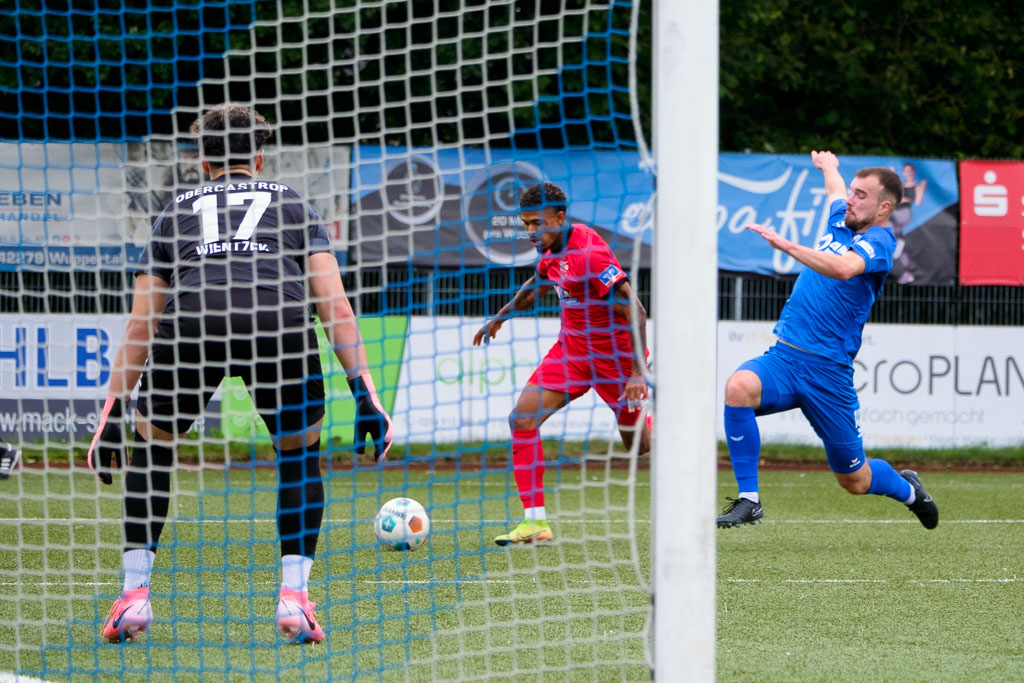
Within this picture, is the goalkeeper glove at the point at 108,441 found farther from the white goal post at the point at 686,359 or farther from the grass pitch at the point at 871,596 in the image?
the grass pitch at the point at 871,596

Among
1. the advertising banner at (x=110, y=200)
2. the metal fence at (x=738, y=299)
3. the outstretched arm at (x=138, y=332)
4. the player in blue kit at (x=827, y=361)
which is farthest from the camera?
the metal fence at (x=738, y=299)

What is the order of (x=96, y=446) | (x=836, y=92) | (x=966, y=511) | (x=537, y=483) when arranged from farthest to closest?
(x=836, y=92) < (x=966, y=511) < (x=537, y=483) < (x=96, y=446)

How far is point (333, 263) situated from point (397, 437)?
7.64 meters

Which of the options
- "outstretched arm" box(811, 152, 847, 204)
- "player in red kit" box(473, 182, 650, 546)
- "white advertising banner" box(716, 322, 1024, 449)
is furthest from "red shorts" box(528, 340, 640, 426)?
"white advertising banner" box(716, 322, 1024, 449)

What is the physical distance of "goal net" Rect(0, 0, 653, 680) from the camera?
4078 millimetres

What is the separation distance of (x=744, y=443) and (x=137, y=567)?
3.02m

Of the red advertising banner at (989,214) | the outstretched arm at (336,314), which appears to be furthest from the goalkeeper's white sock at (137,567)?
the red advertising banner at (989,214)

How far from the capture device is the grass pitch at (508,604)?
3875 mm

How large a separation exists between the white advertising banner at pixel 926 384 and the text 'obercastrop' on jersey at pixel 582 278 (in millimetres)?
6058

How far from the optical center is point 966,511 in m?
8.59

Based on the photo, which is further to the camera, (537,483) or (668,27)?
(537,483)

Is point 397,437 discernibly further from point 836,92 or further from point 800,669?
point 836,92

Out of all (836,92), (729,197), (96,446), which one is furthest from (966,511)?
(836,92)

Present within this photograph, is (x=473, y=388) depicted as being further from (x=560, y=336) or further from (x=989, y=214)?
(x=989, y=214)
